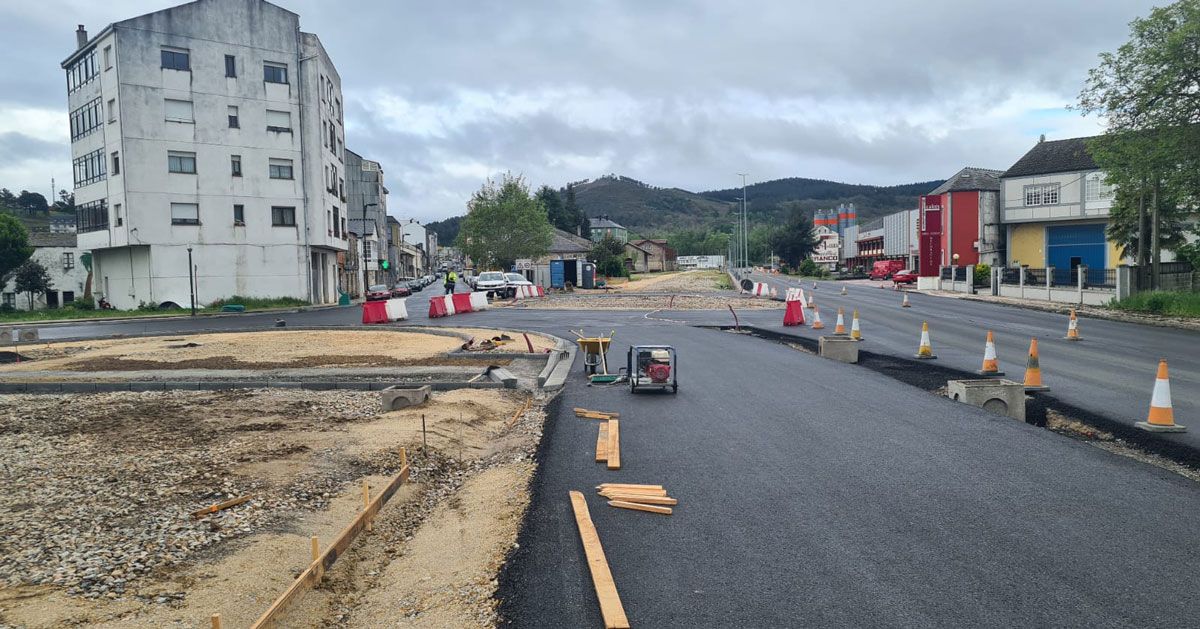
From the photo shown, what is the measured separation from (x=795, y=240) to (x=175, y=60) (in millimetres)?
81748

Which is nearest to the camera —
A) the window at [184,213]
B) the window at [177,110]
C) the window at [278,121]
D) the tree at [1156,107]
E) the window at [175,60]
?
the tree at [1156,107]

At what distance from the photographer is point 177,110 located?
149 feet

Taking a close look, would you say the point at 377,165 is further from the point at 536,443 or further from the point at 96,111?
the point at 536,443

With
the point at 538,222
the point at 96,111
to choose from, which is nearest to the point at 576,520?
the point at 96,111

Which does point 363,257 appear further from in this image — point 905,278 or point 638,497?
point 638,497

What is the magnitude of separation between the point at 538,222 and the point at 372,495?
2691 inches

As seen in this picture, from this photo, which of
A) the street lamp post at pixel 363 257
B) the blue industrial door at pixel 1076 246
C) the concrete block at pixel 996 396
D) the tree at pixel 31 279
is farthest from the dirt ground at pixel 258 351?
the tree at pixel 31 279

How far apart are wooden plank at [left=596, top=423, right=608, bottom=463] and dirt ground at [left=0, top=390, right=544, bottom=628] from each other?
76 centimetres

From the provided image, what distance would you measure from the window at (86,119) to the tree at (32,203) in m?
93.6

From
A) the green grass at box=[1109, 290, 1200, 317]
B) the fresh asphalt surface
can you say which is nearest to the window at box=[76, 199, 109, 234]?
the fresh asphalt surface

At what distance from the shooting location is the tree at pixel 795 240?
109625 mm

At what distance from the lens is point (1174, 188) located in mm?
25844

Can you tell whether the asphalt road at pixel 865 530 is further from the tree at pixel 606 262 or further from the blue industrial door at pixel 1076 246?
the tree at pixel 606 262

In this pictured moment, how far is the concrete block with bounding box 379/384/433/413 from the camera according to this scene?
1223 cm
